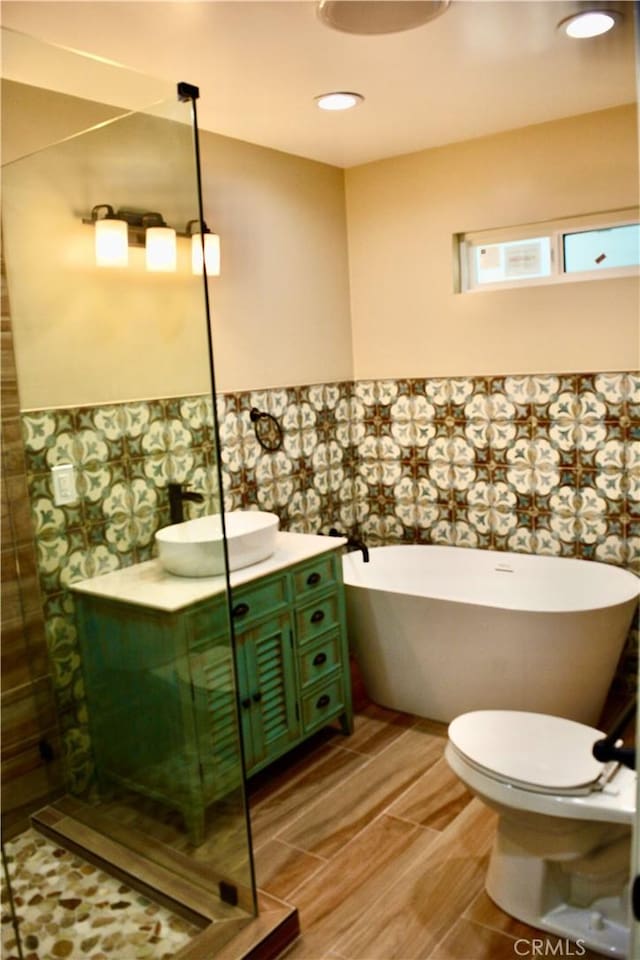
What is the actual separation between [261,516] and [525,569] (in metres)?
1.31

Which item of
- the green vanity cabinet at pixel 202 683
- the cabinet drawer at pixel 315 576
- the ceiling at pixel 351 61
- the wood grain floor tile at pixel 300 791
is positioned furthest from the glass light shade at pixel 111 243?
the wood grain floor tile at pixel 300 791

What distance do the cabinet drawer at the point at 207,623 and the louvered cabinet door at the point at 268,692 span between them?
464 millimetres

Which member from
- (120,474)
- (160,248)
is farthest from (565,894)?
(160,248)

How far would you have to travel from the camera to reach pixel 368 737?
3.30m

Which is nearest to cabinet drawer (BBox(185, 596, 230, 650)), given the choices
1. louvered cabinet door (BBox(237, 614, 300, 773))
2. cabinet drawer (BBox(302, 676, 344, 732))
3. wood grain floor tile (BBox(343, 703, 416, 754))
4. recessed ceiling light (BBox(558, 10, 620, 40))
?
louvered cabinet door (BBox(237, 614, 300, 773))

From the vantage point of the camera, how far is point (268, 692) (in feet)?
9.43

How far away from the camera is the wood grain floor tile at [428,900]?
214 centimetres

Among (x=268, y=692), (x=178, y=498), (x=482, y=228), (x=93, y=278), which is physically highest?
(x=482, y=228)

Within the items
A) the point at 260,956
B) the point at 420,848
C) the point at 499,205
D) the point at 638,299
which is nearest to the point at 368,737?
the point at 420,848

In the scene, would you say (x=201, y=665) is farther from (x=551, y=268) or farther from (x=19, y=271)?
(x=551, y=268)

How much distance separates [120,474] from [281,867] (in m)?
1.42

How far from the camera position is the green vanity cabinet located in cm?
232

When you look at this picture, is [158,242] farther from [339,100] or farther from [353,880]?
[353,880]

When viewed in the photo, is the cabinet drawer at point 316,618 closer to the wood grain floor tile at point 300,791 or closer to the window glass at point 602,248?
the wood grain floor tile at point 300,791
